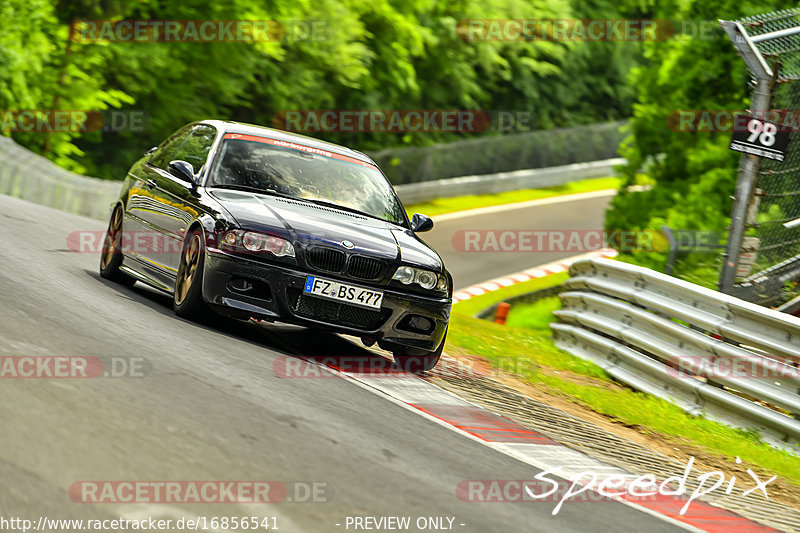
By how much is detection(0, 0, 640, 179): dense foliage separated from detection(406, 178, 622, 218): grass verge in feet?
12.5

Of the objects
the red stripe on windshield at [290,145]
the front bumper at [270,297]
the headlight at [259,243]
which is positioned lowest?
the front bumper at [270,297]

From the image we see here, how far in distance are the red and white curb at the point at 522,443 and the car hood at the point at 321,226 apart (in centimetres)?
88

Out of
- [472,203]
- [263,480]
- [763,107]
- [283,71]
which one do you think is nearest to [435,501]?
[263,480]

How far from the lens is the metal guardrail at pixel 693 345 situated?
28.1 feet

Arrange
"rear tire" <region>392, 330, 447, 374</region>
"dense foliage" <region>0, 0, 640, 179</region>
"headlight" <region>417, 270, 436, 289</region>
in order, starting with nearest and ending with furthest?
"headlight" <region>417, 270, 436, 289</region> → "rear tire" <region>392, 330, 447, 374</region> → "dense foliage" <region>0, 0, 640, 179</region>

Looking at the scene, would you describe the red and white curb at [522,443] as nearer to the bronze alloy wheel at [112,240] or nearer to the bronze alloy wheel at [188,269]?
the bronze alloy wheel at [188,269]

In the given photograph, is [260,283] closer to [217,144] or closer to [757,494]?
[217,144]

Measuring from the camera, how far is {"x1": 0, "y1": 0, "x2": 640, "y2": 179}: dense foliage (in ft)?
83.0

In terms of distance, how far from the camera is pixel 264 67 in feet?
103
